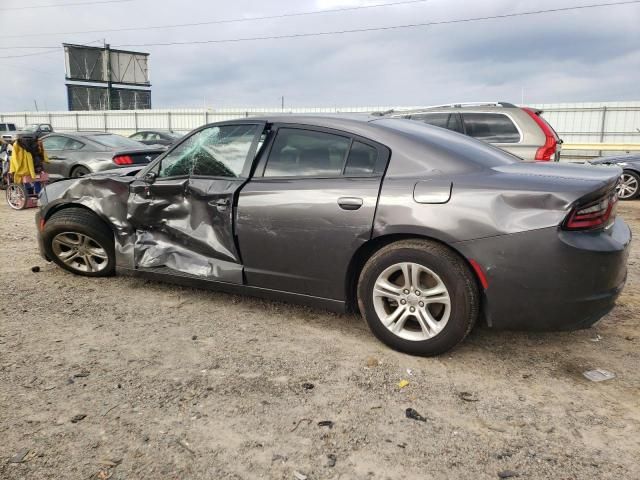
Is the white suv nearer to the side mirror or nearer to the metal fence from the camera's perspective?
the metal fence

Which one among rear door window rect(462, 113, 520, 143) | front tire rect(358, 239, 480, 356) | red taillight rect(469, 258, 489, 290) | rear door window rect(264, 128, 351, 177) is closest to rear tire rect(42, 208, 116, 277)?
rear door window rect(264, 128, 351, 177)

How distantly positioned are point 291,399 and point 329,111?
14.2 metres

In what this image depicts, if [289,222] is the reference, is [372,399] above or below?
below

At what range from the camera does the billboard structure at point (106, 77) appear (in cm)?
4334

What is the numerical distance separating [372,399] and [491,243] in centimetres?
109

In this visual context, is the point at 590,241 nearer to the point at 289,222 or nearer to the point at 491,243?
the point at 491,243

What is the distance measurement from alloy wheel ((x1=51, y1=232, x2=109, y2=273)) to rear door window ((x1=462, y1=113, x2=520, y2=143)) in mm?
5854

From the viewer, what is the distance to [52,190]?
4801 millimetres

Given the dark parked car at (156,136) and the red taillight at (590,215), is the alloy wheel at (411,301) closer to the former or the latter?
the red taillight at (590,215)

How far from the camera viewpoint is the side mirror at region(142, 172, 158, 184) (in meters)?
4.24

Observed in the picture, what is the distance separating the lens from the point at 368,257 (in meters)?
3.38

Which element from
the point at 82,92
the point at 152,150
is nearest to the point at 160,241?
the point at 152,150

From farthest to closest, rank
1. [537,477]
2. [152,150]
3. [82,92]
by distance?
[82,92], [152,150], [537,477]

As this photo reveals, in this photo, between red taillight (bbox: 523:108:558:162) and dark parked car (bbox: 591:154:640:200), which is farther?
dark parked car (bbox: 591:154:640:200)
